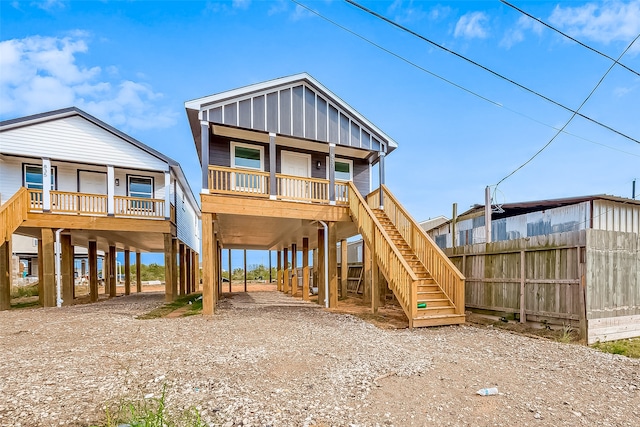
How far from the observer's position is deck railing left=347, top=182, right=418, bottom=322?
301 inches

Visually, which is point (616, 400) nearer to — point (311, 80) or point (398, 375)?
point (398, 375)

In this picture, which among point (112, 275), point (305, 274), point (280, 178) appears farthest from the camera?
point (112, 275)

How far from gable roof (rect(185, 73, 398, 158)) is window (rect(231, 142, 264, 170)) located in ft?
4.63

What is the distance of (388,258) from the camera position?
865cm

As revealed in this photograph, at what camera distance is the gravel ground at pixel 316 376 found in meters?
3.28

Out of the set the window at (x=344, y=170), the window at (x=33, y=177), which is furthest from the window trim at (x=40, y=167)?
the window at (x=344, y=170)

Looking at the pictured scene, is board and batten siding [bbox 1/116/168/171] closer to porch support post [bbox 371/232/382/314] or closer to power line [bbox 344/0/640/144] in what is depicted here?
porch support post [bbox 371/232/382/314]

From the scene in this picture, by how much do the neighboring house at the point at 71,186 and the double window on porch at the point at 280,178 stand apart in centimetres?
480

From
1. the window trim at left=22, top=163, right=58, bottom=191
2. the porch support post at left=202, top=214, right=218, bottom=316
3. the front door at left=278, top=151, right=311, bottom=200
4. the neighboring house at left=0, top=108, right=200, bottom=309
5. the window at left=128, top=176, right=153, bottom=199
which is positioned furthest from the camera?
the window at left=128, top=176, right=153, bottom=199

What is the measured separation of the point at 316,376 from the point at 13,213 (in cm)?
1300

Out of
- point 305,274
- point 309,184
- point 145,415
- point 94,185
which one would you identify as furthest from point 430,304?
point 94,185

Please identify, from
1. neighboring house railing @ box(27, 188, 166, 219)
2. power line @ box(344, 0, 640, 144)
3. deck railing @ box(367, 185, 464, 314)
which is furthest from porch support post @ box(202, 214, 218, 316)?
power line @ box(344, 0, 640, 144)

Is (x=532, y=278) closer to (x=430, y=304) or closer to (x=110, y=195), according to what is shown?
(x=430, y=304)

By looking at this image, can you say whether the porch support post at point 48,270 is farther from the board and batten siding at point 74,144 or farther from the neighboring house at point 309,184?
the neighboring house at point 309,184
